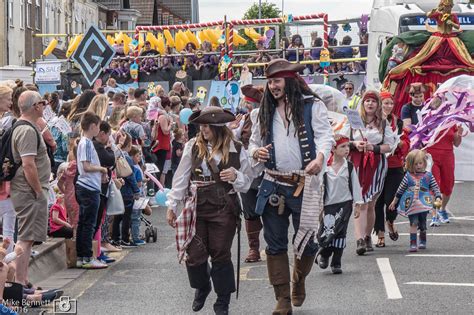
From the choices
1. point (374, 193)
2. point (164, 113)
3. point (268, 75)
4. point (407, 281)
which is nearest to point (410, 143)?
point (374, 193)

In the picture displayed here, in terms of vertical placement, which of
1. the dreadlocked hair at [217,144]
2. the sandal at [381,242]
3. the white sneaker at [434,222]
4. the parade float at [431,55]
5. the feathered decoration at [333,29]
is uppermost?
the feathered decoration at [333,29]

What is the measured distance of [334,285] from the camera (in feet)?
36.9

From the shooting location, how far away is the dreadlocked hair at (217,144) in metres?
9.66

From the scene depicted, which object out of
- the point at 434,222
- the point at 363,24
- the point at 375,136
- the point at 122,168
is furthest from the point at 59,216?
the point at 363,24

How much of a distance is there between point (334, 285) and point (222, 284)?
6.09 ft

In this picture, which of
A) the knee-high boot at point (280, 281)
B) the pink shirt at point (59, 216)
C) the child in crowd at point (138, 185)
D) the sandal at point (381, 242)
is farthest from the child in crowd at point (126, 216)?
the knee-high boot at point (280, 281)

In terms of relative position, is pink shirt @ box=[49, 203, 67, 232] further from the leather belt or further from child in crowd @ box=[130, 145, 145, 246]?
the leather belt

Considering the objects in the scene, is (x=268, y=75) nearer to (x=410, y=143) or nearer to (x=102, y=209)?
(x=102, y=209)

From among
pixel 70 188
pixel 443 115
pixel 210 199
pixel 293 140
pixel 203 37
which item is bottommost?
pixel 70 188

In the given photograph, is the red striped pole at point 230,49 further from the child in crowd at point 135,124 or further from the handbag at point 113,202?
the handbag at point 113,202

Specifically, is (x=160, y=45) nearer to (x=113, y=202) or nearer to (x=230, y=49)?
(x=230, y=49)

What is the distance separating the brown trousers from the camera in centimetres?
968

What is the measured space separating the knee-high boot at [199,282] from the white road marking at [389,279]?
163cm

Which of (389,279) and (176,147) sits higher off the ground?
(176,147)
